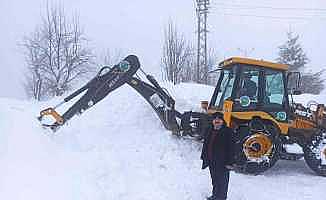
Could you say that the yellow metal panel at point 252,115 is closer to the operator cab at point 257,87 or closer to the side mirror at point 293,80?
the operator cab at point 257,87

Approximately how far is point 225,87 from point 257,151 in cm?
188

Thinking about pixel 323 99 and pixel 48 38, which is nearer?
pixel 323 99

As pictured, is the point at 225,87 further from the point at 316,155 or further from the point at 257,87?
the point at 316,155

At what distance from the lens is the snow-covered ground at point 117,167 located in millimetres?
8711

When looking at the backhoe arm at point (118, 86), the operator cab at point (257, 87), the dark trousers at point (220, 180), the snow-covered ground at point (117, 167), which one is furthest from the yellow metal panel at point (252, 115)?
the dark trousers at point (220, 180)

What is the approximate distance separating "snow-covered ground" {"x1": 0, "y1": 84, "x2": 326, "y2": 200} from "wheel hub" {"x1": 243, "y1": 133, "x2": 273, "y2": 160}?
527 mm

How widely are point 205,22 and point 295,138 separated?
3052cm

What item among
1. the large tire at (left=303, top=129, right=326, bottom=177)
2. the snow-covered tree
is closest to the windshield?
the large tire at (left=303, top=129, right=326, bottom=177)

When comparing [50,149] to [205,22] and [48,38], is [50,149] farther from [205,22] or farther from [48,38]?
[48,38]

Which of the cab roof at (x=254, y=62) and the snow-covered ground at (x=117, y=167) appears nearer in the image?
the snow-covered ground at (x=117, y=167)

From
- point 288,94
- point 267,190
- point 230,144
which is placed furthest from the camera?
point 288,94

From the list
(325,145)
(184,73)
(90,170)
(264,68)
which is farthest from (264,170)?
(184,73)

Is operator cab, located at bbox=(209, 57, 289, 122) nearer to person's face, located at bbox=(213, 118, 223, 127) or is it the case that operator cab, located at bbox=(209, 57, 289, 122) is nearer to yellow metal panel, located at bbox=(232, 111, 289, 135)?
yellow metal panel, located at bbox=(232, 111, 289, 135)

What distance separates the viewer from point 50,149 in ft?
36.0
